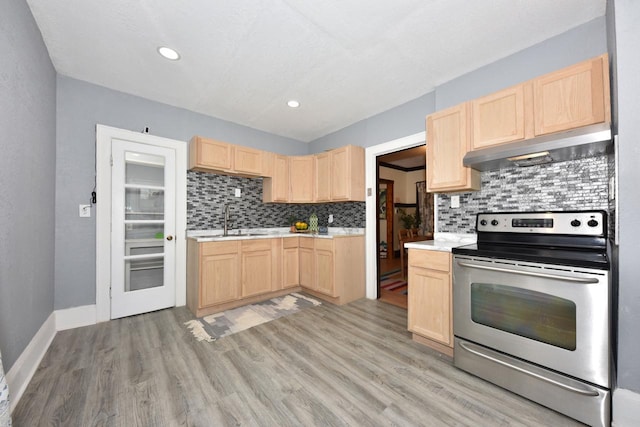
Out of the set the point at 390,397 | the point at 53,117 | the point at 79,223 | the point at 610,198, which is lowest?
the point at 390,397

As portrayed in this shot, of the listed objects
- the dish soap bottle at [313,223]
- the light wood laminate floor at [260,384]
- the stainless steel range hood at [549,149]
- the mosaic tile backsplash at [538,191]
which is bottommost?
the light wood laminate floor at [260,384]

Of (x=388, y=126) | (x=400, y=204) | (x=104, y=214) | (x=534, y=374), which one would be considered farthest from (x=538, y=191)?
(x=400, y=204)

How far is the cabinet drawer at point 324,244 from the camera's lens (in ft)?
10.7

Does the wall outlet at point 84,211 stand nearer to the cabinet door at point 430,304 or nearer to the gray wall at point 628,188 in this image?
the cabinet door at point 430,304

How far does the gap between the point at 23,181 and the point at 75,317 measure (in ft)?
5.12

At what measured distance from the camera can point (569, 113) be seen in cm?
171

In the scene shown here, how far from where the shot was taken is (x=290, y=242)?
3.63 meters

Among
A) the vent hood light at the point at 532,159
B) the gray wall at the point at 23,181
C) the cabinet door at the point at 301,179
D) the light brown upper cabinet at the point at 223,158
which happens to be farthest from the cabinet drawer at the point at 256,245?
the vent hood light at the point at 532,159

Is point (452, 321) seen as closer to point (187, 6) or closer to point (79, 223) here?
point (187, 6)

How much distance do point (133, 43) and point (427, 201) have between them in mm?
6552

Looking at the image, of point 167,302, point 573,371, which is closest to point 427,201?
point 573,371

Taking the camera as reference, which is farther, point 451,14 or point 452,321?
point 452,321

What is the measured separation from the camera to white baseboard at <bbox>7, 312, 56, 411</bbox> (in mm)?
1488

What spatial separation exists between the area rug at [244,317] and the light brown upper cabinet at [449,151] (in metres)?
2.11
